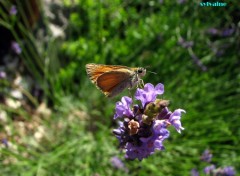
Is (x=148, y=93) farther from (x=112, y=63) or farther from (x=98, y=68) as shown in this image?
(x=112, y=63)

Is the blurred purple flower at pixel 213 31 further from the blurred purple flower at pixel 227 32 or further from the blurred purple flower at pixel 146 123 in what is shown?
the blurred purple flower at pixel 146 123

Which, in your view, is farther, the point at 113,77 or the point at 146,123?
the point at 113,77

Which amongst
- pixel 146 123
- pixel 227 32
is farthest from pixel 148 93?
pixel 227 32

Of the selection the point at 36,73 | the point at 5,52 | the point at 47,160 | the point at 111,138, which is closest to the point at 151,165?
the point at 111,138

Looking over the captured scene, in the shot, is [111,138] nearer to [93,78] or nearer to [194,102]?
[194,102]

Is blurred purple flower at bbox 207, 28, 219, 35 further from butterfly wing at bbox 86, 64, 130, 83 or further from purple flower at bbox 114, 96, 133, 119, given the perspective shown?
purple flower at bbox 114, 96, 133, 119

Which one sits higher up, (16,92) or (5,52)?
(5,52)

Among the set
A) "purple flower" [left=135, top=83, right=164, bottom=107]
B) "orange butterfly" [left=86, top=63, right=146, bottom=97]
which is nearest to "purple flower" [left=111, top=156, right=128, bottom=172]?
"orange butterfly" [left=86, top=63, right=146, bottom=97]
